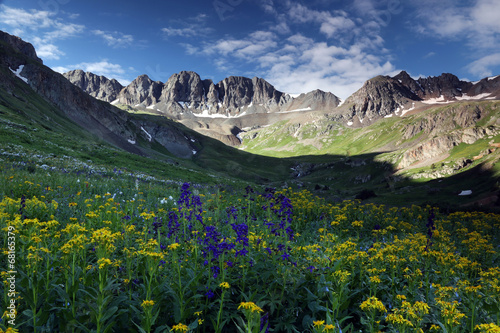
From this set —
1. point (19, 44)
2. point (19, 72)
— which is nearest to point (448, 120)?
point (19, 72)

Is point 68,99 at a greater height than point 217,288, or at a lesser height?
greater

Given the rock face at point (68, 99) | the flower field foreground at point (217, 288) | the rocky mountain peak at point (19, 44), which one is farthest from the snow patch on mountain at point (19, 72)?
the flower field foreground at point (217, 288)

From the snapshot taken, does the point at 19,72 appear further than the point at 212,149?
No

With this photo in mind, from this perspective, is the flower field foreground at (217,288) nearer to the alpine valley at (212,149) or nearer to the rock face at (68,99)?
the alpine valley at (212,149)

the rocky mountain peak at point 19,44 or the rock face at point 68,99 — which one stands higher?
the rocky mountain peak at point 19,44

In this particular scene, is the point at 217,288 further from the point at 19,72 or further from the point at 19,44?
the point at 19,44

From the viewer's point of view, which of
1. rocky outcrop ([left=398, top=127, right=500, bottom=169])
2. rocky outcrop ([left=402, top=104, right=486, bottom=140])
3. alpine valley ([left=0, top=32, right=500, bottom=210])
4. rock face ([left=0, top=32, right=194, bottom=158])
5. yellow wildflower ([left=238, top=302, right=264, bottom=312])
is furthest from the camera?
rocky outcrop ([left=402, top=104, right=486, bottom=140])

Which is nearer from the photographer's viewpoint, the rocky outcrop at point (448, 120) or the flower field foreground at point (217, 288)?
the flower field foreground at point (217, 288)

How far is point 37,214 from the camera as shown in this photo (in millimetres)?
8664

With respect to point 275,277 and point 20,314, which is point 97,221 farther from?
point 275,277

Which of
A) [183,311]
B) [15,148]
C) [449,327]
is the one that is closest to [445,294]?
[449,327]

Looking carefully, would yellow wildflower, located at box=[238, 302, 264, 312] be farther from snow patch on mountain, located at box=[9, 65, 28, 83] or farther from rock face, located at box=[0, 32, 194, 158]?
snow patch on mountain, located at box=[9, 65, 28, 83]

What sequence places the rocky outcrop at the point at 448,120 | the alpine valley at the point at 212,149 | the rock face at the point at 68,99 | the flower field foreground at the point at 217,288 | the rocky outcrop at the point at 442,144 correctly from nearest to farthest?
Result: the flower field foreground at the point at 217,288 < the alpine valley at the point at 212,149 < the rock face at the point at 68,99 < the rocky outcrop at the point at 442,144 < the rocky outcrop at the point at 448,120

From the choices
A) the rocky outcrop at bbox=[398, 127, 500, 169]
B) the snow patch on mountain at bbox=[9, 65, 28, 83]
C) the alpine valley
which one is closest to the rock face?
the snow patch on mountain at bbox=[9, 65, 28, 83]
